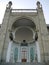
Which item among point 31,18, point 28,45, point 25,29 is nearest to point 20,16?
point 31,18

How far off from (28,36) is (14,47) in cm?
338

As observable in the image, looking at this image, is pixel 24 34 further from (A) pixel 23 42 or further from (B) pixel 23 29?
(A) pixel 23 42

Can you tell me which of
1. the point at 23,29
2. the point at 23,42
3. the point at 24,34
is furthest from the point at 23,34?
the point at 23,42

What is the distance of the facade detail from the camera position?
50.6 feet

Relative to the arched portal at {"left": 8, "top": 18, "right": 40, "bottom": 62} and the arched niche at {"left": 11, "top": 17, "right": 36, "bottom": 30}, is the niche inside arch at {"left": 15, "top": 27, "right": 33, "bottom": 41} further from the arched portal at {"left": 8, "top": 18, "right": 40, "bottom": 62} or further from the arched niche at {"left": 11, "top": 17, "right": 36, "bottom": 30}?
the arched niche at {"left": 11, "top": 17, "right": 36, "bottom": 30}

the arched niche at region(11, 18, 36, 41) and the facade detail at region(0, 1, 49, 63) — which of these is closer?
the facade detail at region(0, 1, 49, 63)

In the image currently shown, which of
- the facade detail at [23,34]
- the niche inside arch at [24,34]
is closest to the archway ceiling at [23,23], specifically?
the facade detail at [23,34]

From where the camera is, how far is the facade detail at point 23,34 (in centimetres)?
1541

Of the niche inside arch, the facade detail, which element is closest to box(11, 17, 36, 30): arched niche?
the facade detail

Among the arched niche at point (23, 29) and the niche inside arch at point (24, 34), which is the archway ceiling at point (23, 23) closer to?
the arched niche at point (23, 29)

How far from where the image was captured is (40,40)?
14891mm

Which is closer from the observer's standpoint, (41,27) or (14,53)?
(41,27)

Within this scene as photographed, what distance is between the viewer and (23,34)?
20453mm

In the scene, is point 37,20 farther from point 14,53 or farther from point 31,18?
point 14,53
